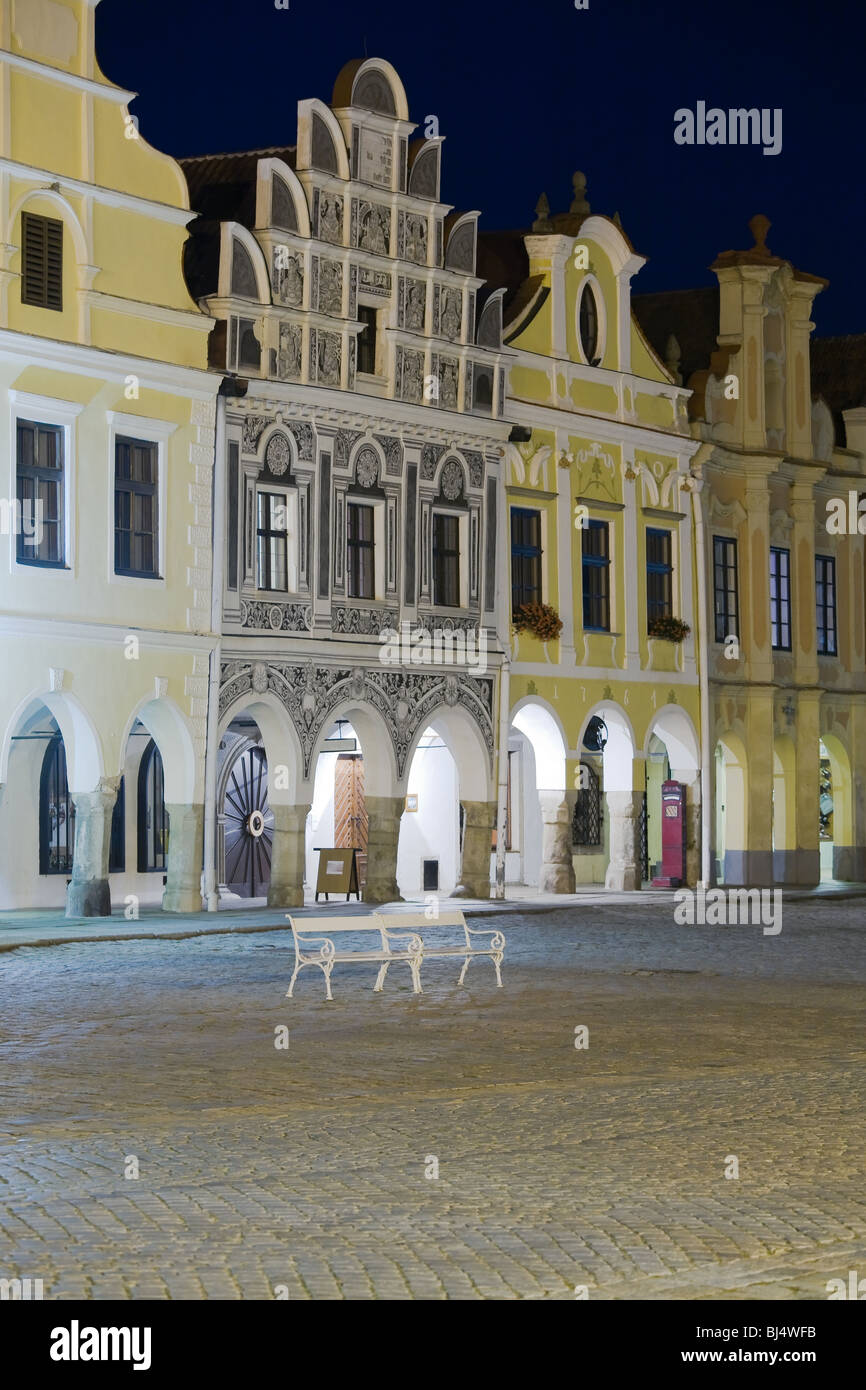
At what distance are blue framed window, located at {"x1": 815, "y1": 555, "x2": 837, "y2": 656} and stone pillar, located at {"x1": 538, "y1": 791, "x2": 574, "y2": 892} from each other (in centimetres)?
962

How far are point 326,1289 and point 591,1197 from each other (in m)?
2.25

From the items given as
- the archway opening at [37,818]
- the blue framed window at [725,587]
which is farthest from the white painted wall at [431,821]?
the archway opening at [37,818]

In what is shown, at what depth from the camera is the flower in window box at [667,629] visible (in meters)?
40.3

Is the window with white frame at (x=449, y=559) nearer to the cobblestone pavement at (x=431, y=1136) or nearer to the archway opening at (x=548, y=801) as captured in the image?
the archway opening at (x=548, y=801)

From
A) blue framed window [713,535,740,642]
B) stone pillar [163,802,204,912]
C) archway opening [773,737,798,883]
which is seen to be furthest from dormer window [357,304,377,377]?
archway opening [773,737,798,883]

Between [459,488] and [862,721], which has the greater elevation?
[459,488]

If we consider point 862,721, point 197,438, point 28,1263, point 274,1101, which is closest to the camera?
point 28,1263

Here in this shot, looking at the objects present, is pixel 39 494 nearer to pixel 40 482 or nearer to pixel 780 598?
pixel 40 482

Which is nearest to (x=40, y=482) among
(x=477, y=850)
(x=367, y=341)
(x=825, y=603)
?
(x=367, y=341)

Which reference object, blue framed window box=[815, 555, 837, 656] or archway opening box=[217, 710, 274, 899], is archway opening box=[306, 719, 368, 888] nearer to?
archway opening box=[217, 710, 274, 899]

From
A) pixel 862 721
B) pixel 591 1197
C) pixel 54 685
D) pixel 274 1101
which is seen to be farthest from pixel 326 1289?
pixel 862 721

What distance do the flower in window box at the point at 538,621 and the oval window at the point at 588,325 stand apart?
4812 millimetres
